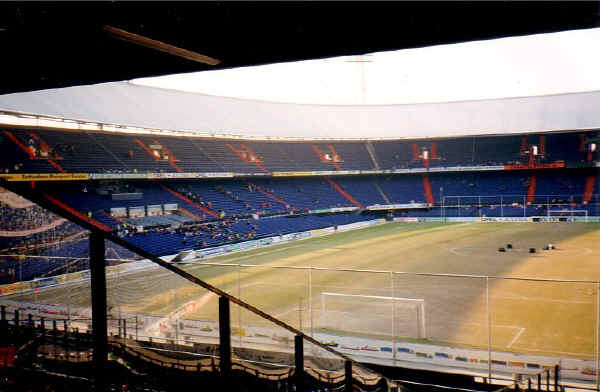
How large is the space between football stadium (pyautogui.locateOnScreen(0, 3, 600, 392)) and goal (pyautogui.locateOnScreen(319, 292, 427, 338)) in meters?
0.10

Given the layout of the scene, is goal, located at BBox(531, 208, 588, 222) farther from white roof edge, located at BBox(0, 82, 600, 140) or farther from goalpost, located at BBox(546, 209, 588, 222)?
white roof edge, located at BBox(0, 82, 600, 140)

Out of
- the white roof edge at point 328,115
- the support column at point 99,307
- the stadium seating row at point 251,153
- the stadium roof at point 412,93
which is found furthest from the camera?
the stadium roof at point 412,93

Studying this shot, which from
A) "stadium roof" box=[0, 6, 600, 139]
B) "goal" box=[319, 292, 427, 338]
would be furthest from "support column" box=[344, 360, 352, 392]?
"stadium roof" box=[0, 6, 600, 139]

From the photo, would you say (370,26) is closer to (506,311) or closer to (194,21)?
(194,21)

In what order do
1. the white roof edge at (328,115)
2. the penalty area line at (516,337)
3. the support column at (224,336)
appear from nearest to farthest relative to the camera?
1. the support column at (224,336)
2. the penalty area line at (516,337)
3. the white roof edge at (328,115)

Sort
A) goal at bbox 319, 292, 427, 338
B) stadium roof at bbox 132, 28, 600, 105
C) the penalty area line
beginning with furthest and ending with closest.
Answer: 1. stadium roof at bbox 132, 28, 600, 105
2. goal at bbox 319, 292, 427, 338
3. the penalty area line

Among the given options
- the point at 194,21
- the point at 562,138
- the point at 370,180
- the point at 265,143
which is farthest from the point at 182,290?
the point at 562,138

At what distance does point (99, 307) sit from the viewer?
2.82 m

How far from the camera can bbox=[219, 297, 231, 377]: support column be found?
302 centimetres

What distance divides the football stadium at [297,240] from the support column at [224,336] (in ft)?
0.06

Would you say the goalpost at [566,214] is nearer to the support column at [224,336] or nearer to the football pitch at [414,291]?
the football pitch at [414,291]

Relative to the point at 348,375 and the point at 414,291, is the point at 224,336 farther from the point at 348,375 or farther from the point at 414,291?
the point at 414,291

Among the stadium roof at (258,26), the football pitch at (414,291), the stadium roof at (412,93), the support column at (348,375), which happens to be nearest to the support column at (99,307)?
the football pitch at (414,291)

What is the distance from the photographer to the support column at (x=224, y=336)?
302 centimetres
